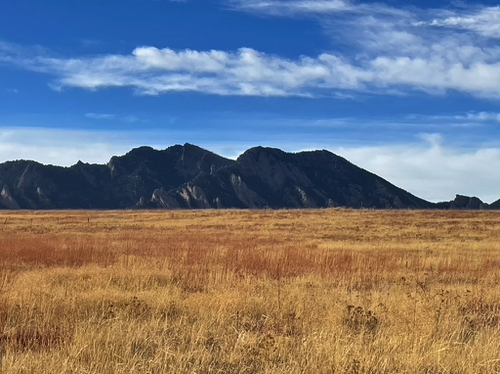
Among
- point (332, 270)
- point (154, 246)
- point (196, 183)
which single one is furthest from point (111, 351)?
point (196, 183)

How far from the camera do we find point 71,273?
45.4ft

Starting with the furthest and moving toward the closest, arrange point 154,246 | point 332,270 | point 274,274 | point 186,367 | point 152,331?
point 154,246, point 332,270, point 274,274, point 152,331, point 186,367

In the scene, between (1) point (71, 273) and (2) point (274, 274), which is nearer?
(1) point (71, 273)

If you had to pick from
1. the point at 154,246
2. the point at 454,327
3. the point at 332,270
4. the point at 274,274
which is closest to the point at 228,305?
the point at 454,327

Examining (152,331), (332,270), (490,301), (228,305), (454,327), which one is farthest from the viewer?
(332,270)

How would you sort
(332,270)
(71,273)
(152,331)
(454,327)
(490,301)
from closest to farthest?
(152,331)
(454,327)
(490,301)
(71,273)
(332,270)

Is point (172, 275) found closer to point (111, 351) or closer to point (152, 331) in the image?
point (152, 331)

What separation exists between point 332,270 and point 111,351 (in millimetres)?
10864

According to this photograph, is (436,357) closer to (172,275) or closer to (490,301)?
(490,301)

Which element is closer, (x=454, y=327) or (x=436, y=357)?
(x=436, y=357)

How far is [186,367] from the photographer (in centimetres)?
593

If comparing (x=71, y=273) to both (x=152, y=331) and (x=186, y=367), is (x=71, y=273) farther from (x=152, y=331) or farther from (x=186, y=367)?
(x=186, y=367)

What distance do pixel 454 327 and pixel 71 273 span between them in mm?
9948

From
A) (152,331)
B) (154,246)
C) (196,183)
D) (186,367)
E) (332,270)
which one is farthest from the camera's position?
(196,183)
